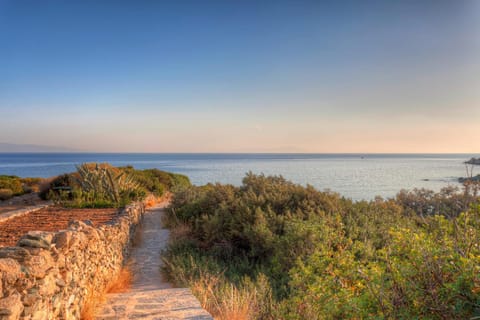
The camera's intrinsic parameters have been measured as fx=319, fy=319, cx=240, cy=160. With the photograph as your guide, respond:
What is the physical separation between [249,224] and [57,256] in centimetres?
526

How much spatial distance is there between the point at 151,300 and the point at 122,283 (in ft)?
5.22

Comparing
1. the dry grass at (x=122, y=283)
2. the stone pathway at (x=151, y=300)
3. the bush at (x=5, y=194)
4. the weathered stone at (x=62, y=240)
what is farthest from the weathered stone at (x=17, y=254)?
the bush at (x=5, y=194)

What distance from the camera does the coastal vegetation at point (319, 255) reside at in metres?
2.67

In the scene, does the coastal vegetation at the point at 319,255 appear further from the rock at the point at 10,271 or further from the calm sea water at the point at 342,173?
the rock at the point at 10,271

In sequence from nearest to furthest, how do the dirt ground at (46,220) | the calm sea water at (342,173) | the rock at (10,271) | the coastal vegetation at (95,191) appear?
1. the rock at (10,271)
2. the dirt ground at (46,220)
3. the coastal vegetation at (95,191)
4. the calm sea water at (342,173)

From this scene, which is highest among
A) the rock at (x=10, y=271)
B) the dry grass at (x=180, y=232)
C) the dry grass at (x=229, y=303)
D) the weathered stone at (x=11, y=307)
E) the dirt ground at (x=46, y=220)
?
the rock at (x=10, y=271)

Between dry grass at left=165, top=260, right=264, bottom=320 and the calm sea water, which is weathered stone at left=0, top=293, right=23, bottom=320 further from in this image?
the calm sea water

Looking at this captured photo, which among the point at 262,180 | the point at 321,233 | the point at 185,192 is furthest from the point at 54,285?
the point at 185,192

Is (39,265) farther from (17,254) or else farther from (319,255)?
(319,255)

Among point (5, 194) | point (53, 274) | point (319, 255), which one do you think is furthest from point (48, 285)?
point (5, 194)

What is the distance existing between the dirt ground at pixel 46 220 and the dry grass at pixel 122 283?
4.86 feet

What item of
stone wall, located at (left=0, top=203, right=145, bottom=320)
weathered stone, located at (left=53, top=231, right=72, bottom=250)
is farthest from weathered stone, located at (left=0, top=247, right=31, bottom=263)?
weathered stone, located at (left=53, top=231, right=72, bottom=250)

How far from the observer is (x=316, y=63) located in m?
15.6

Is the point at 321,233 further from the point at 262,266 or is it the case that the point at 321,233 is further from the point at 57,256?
the point at 57,256
